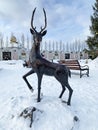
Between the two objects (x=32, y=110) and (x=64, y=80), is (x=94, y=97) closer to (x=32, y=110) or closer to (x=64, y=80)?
(x=64, y=80)

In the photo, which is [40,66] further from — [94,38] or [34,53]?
[94,38]

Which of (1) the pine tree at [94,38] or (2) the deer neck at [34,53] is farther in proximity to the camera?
(1) the pine tree at [94,38]

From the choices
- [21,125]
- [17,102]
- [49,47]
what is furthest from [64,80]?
[49,47]

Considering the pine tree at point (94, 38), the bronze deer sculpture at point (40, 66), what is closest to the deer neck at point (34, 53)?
the bronze deer sculpture at point (40, 66)

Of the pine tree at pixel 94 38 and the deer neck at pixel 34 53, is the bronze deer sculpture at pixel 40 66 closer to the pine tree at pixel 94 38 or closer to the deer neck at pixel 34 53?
→ the deer neck at pixel 34 53

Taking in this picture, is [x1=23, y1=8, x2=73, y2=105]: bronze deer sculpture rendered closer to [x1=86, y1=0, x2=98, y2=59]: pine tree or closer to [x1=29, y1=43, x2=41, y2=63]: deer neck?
[x1=29, y1=43, x2=41, y2=63]: deer neck

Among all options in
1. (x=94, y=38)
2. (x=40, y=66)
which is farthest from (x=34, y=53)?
(x=94, y=38)

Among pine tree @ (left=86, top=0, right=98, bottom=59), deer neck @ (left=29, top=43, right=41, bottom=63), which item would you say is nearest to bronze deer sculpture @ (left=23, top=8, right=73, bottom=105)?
deer neck @ (left=29, top=43, right=41, bottom=63)

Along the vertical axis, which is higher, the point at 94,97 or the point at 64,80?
the point at 64,80

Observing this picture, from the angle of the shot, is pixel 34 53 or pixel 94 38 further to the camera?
pixel 94 38

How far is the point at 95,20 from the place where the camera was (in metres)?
24.8

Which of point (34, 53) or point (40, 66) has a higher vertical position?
point (34, 53)

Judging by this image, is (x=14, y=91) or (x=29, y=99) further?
(x=14, y=91)

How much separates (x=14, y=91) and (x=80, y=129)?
344 centimetres
